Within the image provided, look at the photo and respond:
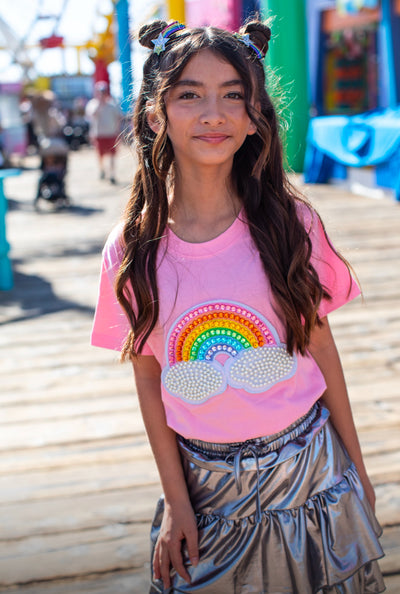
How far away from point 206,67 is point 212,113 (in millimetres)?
86

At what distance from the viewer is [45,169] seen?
29.5ft

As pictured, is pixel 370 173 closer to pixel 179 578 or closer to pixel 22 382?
pixel 22 382

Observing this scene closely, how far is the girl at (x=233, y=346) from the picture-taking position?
1256mm

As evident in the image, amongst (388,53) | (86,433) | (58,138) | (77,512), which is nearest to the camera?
(77,512)

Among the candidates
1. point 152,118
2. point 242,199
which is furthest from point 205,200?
point 152,118

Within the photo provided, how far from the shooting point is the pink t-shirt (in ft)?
4.11

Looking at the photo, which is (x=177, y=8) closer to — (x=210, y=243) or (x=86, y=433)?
(x=86, y=433)

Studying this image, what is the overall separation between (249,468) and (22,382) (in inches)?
95.4

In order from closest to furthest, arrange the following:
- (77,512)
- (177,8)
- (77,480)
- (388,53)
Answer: (77,512) → (77,480) → (388,53) → (177,8)

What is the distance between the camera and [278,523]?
126cm

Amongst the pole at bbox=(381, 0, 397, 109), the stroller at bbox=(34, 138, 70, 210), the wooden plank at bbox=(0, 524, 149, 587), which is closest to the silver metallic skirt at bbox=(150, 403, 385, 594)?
the wooden plank at bbox=(0, 524, 149, 587)

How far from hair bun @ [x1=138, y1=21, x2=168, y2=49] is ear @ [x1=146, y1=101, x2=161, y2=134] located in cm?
12

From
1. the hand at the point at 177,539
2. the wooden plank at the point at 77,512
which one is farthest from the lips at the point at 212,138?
the wooden plank at the point at 77,512

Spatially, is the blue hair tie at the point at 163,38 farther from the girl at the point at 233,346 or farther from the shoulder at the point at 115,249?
the shoulder at the point at 115,249
